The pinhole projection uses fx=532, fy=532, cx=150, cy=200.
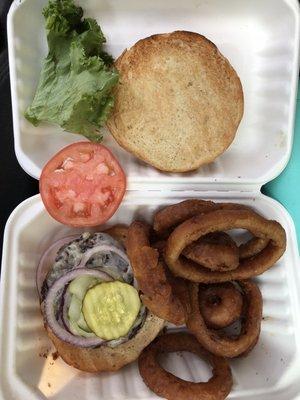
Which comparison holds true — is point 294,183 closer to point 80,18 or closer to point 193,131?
point 193,131

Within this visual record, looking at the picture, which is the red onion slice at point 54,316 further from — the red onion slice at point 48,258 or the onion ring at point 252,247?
the onion ring at point 252,247

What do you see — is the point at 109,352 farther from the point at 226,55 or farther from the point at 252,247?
the point at 226,55

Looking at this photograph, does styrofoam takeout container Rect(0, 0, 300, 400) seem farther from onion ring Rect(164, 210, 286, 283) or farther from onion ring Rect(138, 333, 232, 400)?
onion ring Rect(164, 210, 286, 283)

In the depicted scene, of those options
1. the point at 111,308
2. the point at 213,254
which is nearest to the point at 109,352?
the point at 111,308

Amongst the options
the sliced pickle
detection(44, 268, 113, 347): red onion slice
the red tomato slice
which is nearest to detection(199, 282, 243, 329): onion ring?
the sliced pickle

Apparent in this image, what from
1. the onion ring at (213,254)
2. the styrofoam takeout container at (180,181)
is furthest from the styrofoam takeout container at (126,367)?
the onion ring at (213,254)
